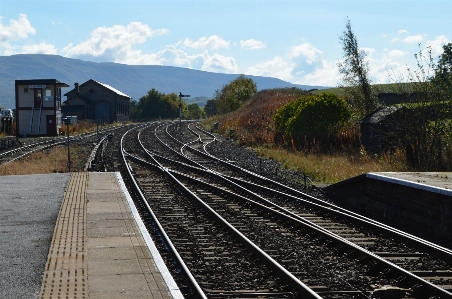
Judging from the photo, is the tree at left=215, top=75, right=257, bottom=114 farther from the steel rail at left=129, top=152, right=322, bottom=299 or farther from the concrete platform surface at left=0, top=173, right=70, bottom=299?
the steel rail at left=129, top=152, right=322, bottom=299

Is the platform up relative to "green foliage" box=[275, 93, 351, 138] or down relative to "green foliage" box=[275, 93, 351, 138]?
down

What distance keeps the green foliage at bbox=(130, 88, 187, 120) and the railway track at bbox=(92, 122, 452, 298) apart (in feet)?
326

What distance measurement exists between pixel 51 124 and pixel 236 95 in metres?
33.1

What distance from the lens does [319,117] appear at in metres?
35.1

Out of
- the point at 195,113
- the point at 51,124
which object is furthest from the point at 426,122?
the point at 195,113

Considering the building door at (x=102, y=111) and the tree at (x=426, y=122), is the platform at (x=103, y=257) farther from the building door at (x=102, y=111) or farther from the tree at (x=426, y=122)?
the building door at (x=102, y=111)

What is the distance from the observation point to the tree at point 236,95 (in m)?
87.1

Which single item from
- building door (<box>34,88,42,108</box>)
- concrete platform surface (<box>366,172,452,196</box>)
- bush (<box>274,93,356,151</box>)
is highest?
building door (<box>34,88,42,108</box>)

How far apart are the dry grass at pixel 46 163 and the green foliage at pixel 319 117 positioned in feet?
36.1

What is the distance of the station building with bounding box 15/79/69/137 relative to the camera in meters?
59.4

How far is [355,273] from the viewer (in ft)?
32.4

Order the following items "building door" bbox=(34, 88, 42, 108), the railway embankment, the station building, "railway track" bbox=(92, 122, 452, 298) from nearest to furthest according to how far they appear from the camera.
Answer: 1. "railway track" bbox=(92, 122, 452, 298)
2. the railway embankment
3. the station building
4. "building door" bbox=(34, 88, 42, 108)

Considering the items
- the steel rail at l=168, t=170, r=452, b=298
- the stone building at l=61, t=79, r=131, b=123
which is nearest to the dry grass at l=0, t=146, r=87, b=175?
the steel rail at l=168, t=170, r=452, b=298

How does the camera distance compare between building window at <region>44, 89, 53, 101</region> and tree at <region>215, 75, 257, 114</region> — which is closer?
building window at <region>44, 89, 53, 101</region>
